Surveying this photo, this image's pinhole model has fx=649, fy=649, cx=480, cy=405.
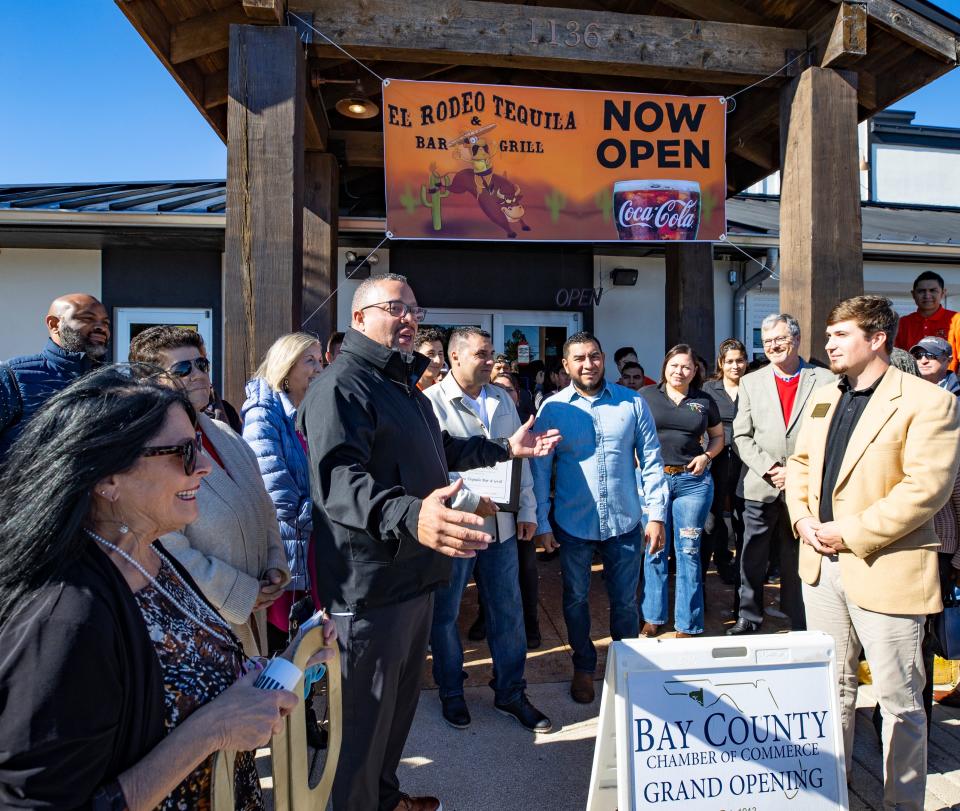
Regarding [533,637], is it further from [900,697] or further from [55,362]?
[55,362]

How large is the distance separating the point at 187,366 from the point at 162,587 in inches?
57.1

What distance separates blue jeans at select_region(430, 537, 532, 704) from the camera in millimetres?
3268

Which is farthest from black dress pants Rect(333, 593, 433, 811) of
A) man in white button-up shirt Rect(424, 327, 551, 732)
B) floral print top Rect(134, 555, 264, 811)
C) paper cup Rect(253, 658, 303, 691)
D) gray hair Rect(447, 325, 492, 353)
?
gray hair Rect(447, 325, 492, 353)

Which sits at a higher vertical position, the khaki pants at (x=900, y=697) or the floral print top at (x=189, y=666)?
the floral print top at (x=189, y=666)

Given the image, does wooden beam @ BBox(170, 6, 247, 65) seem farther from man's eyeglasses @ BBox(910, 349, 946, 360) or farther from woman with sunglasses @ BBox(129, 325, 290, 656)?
man's eyeglasses @ BBox(910, 349, 946, 360)

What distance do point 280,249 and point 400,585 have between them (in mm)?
2416

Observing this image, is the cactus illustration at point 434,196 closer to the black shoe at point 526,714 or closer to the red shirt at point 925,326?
the black shoe at point 526,714

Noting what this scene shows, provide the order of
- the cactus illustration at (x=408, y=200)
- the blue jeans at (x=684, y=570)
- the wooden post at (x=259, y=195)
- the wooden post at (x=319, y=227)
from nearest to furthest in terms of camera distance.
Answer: the wooden post at (x=259, y=195) < the blue jeans at (x=684, y=570) < the cactus illustration at (x=408, y=200) < the wooden post at (x=319, y=227)

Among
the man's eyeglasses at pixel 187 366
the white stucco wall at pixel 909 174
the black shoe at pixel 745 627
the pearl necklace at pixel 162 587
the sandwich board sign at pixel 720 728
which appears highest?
the white stucco wall at pixel 909 174

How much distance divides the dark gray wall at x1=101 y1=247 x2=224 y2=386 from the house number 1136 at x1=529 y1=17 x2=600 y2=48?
210 inches

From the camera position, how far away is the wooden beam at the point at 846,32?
4.22 metres

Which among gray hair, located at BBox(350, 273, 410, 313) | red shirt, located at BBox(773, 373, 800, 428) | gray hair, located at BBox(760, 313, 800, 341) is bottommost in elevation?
red shirt, located at BBox(773, 373, 800, 428)

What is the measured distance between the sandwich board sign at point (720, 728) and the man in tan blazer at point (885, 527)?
29cm

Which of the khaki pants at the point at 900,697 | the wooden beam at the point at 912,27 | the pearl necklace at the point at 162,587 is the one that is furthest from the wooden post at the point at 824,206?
the pearl necklace at the point at 162,587
